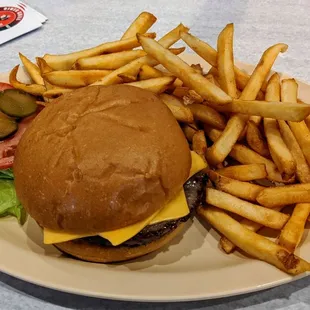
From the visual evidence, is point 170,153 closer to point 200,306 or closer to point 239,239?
point 239,239

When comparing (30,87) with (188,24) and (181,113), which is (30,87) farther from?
(188,24)

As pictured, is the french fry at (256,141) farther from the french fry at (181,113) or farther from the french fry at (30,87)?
the french fry at (30,87)

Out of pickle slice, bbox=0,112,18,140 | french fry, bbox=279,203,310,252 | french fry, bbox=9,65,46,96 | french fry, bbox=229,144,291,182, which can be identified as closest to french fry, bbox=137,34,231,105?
french fry, bbox=229,144,291,182

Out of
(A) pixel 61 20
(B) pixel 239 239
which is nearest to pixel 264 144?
(B) pixel 239 239

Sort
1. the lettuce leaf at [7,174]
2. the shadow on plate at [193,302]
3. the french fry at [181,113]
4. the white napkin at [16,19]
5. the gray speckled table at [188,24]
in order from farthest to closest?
the white napkin at [16,19] → the gray speckled table at [188,24] → the lettuce leaf at [7,174] → the french fry at [181,113] → the shadow on plate at [193,302]

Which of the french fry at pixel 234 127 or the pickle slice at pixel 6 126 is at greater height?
the french fry at pixel 234 127

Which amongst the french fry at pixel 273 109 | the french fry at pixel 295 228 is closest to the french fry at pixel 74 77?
the french fry at pixel 273 109

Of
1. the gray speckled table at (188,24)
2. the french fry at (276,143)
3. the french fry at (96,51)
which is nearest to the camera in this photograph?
the french fry at (276,143)
